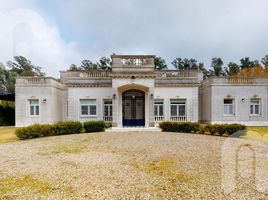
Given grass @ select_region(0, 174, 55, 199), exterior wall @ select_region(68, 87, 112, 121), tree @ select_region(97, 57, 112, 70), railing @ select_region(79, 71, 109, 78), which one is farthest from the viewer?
tree @ select_region(97, 57, 112, 70)

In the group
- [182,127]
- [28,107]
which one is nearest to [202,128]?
[182,127]

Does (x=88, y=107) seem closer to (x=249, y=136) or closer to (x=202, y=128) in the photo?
(x=202, y=128)

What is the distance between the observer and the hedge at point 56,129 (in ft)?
41.2

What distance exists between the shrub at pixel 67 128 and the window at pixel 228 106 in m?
13.4

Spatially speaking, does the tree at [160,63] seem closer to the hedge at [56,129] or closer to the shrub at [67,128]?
the hedge at [56,129]

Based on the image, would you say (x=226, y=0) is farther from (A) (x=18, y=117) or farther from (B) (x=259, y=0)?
(A) (x=18, y=117)

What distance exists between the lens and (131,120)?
18.6 m


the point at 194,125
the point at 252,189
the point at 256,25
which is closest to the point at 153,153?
the point at 252,189

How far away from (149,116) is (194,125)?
4.06 meters

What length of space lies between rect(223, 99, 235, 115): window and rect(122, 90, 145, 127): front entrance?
307 inches

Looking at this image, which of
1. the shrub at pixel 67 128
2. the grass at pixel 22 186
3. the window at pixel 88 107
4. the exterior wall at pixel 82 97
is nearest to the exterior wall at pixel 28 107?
the exterior wall at pixel 82 97

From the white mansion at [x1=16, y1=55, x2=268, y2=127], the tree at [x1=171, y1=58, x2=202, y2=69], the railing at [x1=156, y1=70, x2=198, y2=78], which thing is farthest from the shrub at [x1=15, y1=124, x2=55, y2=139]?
the tree at [x1=171, y1=58, x2=202, y2=69]

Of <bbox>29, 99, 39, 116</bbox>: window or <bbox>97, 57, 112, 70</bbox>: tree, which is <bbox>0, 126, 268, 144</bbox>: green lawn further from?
<bbox>97, 57, 112, 70</bbox>: tree

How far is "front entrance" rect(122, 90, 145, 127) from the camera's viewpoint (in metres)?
18.6
